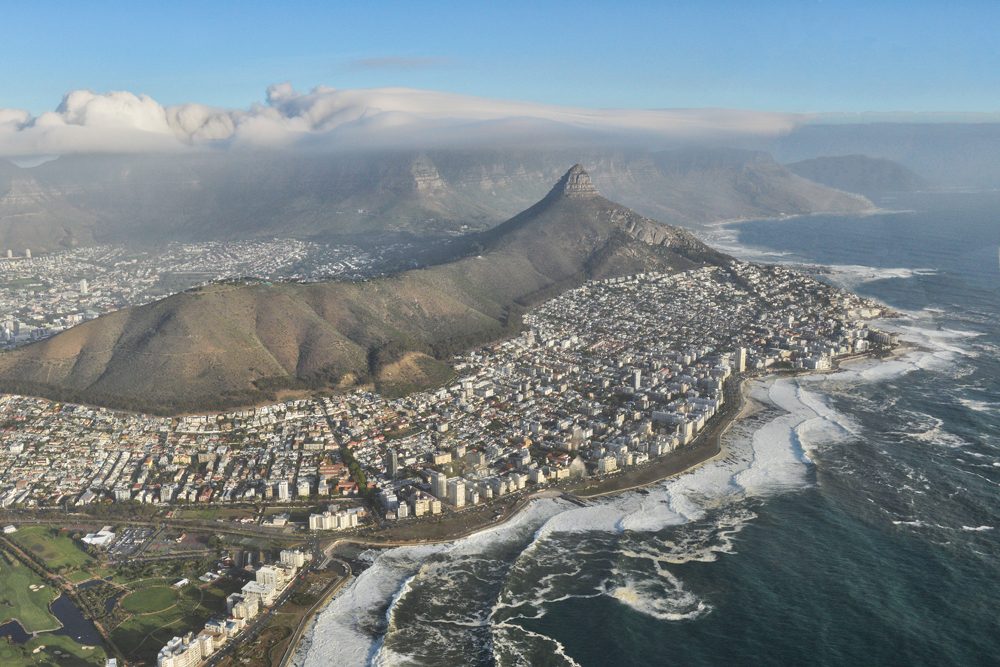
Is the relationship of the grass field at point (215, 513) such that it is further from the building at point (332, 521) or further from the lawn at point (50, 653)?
the lawn at point (50, 653)

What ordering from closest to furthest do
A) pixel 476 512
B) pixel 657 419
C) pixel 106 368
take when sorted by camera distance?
pixel 476 512 → pixel 657 419 → pixel 106 368

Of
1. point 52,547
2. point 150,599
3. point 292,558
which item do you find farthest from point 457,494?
point 52,547

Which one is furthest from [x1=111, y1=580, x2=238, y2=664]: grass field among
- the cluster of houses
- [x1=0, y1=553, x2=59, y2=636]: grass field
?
[x1=0, y1=553, x2=59, y2=636]: grass field

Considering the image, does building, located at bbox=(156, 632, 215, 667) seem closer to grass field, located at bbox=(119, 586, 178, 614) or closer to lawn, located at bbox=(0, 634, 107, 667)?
lawn, located at bbox=(0, 634, 107, 667)

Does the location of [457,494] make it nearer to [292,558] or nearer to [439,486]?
[439,486]

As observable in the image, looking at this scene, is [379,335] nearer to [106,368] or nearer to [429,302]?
[429,302]

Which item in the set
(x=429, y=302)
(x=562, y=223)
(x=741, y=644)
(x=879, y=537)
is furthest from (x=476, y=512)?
(x=562, y=223)
